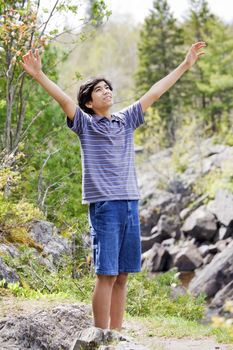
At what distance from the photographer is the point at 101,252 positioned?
4707 millimetres

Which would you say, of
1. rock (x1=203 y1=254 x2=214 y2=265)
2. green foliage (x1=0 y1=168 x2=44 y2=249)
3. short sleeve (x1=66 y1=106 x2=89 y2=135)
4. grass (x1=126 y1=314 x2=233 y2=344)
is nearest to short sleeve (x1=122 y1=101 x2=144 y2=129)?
short sleeve (x1=66 y1=106 x2=89 y2=135)

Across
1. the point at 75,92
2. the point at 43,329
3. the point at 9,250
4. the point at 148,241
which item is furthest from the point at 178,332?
the point at 148,241

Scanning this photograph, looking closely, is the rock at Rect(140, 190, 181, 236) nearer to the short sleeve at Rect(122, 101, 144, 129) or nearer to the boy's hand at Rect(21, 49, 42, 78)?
the short sleeve at Rect(122, 101, 144, 129)

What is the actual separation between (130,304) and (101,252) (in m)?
4.21

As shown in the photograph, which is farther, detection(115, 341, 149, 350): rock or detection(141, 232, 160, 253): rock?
detection(141, 232, 160, 253): rock

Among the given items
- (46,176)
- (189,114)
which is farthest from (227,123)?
(46,176)

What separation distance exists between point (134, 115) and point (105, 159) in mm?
530

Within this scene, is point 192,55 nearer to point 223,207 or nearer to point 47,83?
point 47,83

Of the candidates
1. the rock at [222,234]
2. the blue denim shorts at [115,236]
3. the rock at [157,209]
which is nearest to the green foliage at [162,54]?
the rock at [157,209]

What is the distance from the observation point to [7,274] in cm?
738

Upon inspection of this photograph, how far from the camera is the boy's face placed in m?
5.01

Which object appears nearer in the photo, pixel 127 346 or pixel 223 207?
pixel 127 346

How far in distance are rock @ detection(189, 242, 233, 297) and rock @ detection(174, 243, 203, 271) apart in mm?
5063

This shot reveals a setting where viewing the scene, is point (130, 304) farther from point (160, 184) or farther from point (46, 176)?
point (160, 184)
